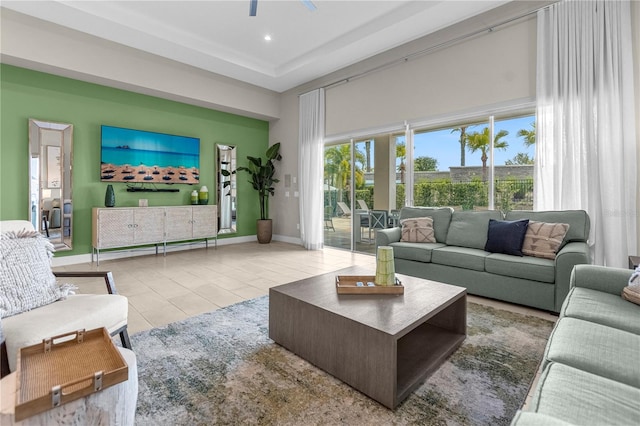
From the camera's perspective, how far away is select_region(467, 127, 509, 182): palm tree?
4249 mm

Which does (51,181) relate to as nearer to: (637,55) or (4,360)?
(4,360)

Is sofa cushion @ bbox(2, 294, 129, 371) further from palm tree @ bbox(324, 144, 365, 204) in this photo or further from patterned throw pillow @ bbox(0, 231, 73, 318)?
palm tree @ bbox(324, 144, 365, 204)

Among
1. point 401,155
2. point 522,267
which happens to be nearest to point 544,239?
point 522,267

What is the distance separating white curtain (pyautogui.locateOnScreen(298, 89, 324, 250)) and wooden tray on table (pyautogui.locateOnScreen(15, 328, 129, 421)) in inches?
202

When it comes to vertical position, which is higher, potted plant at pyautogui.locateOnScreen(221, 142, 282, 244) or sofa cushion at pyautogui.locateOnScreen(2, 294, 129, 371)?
potted plant at pyautogui.locateOnScreen(221, 142, 282, 244)

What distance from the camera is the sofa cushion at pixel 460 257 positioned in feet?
10.7

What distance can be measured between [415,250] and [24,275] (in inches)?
135

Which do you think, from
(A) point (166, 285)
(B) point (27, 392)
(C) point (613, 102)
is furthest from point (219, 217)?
(C) point (613, 102)

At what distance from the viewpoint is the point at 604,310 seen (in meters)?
1.65

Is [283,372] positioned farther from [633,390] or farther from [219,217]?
[219,217]

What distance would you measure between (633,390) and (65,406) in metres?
1.79

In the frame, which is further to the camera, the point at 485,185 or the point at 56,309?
the point at 485,185

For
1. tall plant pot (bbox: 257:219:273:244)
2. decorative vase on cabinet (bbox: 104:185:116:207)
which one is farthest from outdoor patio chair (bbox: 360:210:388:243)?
decorative vase on cabinet (bbox: 104:185:116:207)

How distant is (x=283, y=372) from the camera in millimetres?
1896
